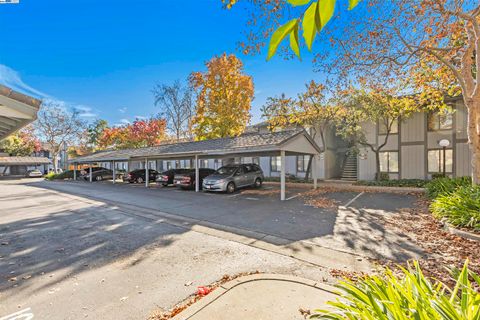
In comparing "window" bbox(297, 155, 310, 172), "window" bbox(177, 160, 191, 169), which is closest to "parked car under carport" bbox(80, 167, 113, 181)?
"window" bbox(177, 160, 191, 169)

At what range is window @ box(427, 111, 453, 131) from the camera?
51.5ft

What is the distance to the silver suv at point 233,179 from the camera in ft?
46.1

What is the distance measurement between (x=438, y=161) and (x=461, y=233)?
1342 cm

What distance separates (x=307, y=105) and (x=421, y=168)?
367 inches

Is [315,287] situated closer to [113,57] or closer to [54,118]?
[113,57]

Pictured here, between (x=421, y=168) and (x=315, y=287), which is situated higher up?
(x=421, y=168)

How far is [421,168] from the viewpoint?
54.2ft

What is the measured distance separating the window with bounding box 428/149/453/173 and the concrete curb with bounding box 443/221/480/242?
12533 mm

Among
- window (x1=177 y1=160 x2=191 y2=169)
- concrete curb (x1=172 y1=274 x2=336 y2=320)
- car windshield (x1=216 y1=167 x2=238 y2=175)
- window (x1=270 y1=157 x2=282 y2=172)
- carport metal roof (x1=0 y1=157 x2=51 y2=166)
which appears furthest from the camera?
carport metal roof (x1=0 y1=157 x2=51 y2=166)

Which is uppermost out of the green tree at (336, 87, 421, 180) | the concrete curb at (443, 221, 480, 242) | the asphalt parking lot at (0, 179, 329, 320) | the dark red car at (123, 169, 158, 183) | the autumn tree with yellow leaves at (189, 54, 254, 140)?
the autumn tree with yellow leaves at (189, 54, 254, 140)

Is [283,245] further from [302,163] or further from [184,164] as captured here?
[184,164]

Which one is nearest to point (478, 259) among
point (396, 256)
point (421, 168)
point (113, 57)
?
point (396, 256)

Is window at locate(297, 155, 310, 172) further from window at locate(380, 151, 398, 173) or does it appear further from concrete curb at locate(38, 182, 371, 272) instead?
concrete curb at locate(38, 182, 371, 272)

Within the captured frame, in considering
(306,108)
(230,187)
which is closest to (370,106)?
(306,108)
